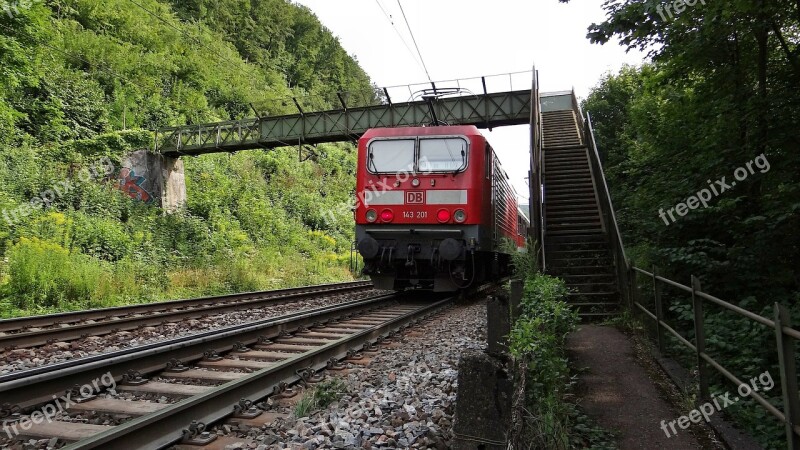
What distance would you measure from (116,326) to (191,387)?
11.7 ft

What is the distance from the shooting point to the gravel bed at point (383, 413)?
10.7ft

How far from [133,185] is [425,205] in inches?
561

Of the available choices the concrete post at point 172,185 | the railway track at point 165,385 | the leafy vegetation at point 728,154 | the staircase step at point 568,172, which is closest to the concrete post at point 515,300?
the leafy vegetation at point 728,154

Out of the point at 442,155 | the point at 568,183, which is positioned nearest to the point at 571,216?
the point at 568,183

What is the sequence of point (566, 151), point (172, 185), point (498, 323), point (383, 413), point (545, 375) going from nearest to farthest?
point (383, 413), point (545, 375), point (498, 323), point (566, 151), point (172, 185)

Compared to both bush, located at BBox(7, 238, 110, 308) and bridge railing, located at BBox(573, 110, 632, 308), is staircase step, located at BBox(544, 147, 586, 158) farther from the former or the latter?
bush, located at BBox(7, 238, 110, 308)

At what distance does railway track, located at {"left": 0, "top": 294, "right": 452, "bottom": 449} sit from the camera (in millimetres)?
3270

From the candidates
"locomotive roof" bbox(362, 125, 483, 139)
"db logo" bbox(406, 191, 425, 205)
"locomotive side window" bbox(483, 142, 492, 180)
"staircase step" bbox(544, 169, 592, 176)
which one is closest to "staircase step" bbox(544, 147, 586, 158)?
"staircase step" bbox(544, 169, 592, 176)

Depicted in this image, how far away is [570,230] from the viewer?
1101 cm

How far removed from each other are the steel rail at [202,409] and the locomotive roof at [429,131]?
18.4ft

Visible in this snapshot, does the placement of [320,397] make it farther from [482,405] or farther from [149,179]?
[149,179]

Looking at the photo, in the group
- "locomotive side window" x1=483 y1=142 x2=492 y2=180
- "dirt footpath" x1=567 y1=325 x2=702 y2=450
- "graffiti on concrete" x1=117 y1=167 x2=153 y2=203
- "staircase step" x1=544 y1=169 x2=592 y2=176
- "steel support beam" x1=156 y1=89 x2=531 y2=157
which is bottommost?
"dirt footpath" x1=567 y1=325 x2=702 y2=450

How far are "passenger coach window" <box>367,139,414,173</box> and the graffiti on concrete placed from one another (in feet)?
40.8

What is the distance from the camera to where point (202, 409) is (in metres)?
3.62
